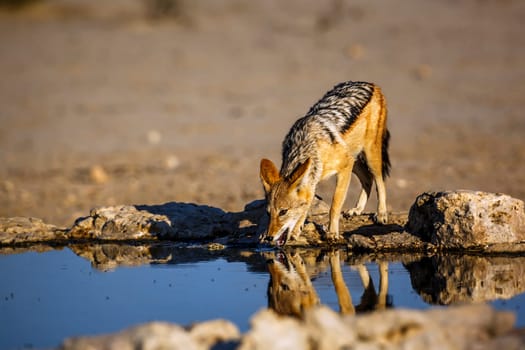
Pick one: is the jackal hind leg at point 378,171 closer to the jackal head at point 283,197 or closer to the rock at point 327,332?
the jackal head at point 283,197

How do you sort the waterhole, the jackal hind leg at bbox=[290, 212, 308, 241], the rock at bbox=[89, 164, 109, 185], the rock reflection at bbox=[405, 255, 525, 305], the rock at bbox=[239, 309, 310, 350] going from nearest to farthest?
the rock at bbox=[239, 309, 310, 350] → the waterhole → the rock reflection at bbox=[405, 255, 525, 305] → the jackal hind leg at bbox=[290, 212, 308, 241] → the rock at bbox=[89, 164, 109, 185]

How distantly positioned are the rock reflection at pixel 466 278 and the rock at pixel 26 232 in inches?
137

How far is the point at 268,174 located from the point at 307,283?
50.7 inches

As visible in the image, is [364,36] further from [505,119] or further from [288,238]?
[288,238]

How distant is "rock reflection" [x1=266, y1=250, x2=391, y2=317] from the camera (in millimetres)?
6207

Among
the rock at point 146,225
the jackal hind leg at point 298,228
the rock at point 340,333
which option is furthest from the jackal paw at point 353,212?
the rock at point 340,333

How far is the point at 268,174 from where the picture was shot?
7820 mm

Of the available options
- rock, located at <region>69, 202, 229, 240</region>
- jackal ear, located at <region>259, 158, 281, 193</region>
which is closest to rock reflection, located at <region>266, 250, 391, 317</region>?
jackal ear, located at <region>259, 158, 281, 193</region>

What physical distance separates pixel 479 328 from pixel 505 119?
1241 centimetres

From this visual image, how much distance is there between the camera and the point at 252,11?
2378cm

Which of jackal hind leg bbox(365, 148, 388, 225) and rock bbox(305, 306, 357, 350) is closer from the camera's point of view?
rock bbox(305, 306, 357, 350)

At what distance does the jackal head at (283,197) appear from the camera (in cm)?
774

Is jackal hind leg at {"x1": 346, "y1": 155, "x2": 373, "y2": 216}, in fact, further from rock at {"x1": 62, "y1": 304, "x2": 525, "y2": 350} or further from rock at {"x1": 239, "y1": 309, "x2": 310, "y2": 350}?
rock at {"x1": 239, "y1": 309, "x2": 310, "y2": 350}

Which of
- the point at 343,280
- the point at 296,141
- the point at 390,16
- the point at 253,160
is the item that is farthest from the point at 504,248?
the point at 390,16
